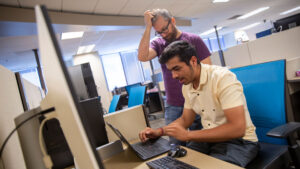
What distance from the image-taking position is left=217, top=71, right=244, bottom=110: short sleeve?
958 millimetres

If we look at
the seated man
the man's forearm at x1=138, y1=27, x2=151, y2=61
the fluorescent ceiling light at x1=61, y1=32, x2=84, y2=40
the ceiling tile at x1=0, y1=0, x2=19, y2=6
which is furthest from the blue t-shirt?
the fluorescent ceiling light at x1=61, y1=32, x2=84, y2=40

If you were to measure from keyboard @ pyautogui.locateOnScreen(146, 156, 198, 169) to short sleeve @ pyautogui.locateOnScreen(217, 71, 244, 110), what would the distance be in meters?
0.36

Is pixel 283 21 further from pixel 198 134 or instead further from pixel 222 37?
pixel 222 37

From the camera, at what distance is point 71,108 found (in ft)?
1.22

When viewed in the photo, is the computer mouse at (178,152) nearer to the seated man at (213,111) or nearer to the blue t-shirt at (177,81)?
the seated man at (213,111)

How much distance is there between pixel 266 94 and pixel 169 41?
78cm

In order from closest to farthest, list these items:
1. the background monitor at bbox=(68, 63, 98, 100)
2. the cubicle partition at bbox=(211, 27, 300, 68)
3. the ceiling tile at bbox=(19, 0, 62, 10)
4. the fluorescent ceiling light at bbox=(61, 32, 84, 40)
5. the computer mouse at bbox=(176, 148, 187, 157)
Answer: the computer mouse at bbox=(176, 148, 187, 157)
the background monitor at bbox=(68, 63, 98, 100)
the cubicle partition at bbox=(211, 27, 300, 68)
the ceiling tile at bbox=(19, 0, 62, 10)
the fluorescent ceiling light at bbox=(61, 32, 84, 40)

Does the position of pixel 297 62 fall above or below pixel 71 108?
below

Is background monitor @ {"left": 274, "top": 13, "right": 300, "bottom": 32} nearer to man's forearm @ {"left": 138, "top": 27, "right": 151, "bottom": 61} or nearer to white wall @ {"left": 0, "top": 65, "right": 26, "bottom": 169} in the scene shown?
man's forearm @ {"left": 138, "top": 27, "right": 151, "bottom": 61}

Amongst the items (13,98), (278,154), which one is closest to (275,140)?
(278,154)

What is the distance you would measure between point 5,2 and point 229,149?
12.8ft

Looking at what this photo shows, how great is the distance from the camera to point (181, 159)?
2.78 ft

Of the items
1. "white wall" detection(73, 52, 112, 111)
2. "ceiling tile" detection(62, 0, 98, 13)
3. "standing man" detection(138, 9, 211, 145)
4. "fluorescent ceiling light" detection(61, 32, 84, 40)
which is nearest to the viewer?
"standing man" detection(138, 9, 211, 145)

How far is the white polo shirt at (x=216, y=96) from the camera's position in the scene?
38.6 inches
